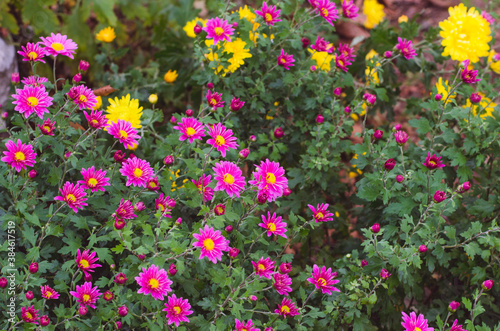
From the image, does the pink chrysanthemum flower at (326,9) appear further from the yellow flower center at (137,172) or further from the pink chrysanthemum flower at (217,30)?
the yellow flower center at (137,172)

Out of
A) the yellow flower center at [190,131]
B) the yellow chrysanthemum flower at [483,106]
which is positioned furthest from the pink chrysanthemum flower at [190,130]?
the yellow chrysanthemum flower at [483,106]

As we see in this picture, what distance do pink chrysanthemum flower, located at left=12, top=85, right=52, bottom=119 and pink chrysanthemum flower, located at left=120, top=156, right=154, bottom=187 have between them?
0.34m

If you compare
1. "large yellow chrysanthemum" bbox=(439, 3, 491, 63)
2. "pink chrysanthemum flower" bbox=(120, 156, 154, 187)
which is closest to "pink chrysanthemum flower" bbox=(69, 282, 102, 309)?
"pink chrysanthemum flower" bbox=(120, 156, 154, 187)

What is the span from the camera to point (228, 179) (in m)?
1.51

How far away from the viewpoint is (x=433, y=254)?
180 cm

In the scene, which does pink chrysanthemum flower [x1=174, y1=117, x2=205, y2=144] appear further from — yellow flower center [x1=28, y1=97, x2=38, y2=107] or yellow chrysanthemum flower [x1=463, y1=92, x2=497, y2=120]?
yellow chrysanthemum flower [x1=463, y1=92, x2=497, y2=120]

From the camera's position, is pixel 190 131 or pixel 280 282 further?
pixel 190 131

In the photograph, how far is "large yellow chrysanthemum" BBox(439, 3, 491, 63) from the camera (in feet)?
7.74

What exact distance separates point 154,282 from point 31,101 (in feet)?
2.42

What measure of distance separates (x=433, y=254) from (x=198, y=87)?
60.0 inches

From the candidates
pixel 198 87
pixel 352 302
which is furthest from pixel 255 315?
pixel 198 87

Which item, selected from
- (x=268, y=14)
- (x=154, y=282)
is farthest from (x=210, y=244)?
(x=268, y=14)

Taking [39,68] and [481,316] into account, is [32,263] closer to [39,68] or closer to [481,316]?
[39,68]

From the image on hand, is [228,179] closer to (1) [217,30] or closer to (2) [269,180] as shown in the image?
(2) [269,180]
